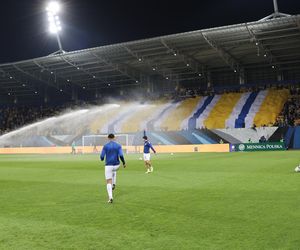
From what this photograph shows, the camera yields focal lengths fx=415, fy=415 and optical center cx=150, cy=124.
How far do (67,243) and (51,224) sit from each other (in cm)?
203

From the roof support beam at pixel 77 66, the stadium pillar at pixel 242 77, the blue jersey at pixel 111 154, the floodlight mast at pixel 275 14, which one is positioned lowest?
the blue jersey at pixel 111 154

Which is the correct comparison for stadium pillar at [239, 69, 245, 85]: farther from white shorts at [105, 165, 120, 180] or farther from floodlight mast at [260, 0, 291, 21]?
white shorts at [105, 165, 120, 180]

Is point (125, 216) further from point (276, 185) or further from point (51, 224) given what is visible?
point (276, 185)

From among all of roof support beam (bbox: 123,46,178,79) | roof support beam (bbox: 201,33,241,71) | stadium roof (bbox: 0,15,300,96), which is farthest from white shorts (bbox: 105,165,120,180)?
roof support beam (bbox: 123,46,178,79)

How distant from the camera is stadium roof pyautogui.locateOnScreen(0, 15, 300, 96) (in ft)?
164

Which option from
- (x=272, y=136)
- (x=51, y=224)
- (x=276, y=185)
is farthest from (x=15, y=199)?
(x=272, y=136)

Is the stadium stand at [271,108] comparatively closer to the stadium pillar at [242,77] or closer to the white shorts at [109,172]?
the stadium pillar at [242,77]

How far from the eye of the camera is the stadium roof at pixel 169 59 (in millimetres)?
49844

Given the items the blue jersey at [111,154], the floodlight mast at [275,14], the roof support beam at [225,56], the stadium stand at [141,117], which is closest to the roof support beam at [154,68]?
the stadium stand at [141,117]

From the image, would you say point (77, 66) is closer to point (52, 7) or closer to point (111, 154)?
point (52, 7)

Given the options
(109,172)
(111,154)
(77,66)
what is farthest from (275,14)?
(109,172)

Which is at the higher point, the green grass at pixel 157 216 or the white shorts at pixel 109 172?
the white shorts at pixel 109 172

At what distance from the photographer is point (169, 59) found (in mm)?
60781

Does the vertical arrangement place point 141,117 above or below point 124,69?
below
